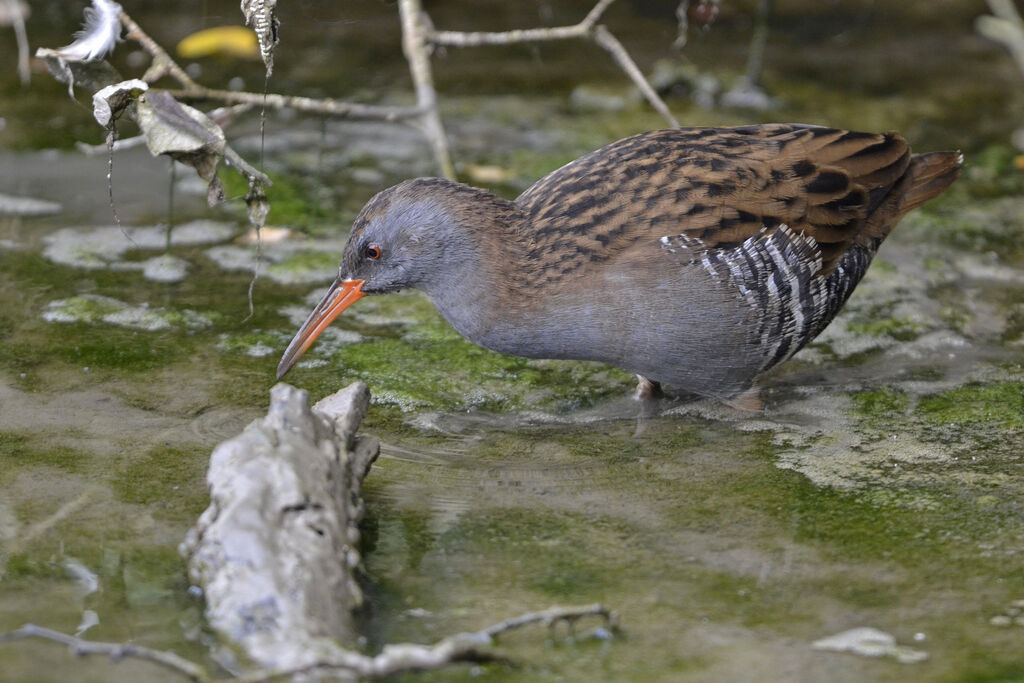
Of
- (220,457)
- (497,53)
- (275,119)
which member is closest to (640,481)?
(220,457)

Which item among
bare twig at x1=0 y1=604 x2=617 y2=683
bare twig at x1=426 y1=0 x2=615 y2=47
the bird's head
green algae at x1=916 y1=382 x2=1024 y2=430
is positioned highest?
bare twig at x1=426 y1=0 x2=615 y2=47

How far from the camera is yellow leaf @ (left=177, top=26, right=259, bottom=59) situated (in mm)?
6879

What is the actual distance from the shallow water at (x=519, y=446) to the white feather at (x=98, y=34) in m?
0.93

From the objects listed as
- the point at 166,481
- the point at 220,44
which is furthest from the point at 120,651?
the point at 220,44

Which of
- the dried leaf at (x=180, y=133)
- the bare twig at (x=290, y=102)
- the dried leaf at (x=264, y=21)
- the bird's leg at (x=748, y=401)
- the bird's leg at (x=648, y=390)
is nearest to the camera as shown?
the dried leaf at (x=264, y=21)

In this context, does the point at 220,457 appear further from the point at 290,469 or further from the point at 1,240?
the point at 1,240

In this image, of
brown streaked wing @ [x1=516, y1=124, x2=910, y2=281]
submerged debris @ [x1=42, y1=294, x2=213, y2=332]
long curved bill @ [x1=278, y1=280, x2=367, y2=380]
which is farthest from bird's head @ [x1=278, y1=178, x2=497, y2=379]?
submerged debris @ [x1=42, y1=294, x2=213, y2=332]

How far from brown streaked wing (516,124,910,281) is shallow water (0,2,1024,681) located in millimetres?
597

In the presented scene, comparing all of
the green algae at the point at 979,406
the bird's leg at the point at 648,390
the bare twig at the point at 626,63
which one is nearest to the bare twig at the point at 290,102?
the bare twig at the point at 626,63

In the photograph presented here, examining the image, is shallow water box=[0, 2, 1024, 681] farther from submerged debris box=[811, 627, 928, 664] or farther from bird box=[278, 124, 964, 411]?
bird box=[278, 124, 964, 411]

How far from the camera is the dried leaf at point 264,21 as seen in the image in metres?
3.87

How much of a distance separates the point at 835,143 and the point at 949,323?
1.01 m

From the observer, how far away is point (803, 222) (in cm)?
392

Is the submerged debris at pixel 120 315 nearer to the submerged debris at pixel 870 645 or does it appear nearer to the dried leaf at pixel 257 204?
the dried leaf at pixel 257 204
